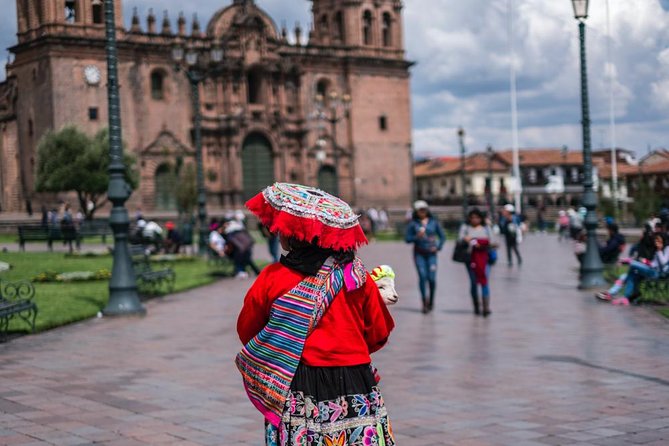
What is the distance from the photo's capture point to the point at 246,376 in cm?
416

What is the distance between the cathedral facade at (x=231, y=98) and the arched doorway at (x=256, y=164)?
6 cm

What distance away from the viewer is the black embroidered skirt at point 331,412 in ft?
12.8

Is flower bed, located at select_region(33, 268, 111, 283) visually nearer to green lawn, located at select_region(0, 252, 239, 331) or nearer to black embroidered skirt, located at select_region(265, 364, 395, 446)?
green lawn, located at select_region(0, 252, 239, 331)

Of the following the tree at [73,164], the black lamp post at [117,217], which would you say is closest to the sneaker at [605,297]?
the black lamp post at [117,217]

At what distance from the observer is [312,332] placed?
158 inches

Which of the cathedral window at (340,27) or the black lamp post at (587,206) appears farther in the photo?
the cathedral window at (340,27)

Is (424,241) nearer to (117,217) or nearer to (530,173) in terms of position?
(117,217)

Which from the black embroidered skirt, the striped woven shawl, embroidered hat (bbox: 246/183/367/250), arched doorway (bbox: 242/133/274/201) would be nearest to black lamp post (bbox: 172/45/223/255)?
embroidered hat (bbox: 246/183/367/250)

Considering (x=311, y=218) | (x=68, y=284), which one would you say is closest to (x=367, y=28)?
(x=68, y=284)

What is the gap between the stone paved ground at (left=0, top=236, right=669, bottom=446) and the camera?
20.7ft

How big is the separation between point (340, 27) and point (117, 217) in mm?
49133

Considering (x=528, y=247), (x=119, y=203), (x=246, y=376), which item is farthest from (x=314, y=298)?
(x=528, y=247)

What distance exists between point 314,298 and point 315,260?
173 millimetres

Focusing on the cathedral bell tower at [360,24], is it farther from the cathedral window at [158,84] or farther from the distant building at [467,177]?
the distant building at [467,177]
